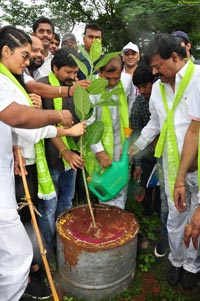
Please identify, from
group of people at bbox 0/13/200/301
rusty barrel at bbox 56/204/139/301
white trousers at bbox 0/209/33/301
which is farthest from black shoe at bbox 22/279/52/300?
white trousers at bbox 0/209/33/301

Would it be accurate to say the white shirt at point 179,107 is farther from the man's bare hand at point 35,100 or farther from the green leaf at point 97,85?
the man's bare hand at point 35,100

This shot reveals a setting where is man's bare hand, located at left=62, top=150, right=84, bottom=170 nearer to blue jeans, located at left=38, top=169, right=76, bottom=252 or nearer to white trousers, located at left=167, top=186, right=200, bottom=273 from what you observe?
blue jeans, located at left=38, top=169, right=76, bottom=252

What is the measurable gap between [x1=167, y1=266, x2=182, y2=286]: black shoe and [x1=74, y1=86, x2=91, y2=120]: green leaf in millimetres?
1474

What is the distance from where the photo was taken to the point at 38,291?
8.48 ft

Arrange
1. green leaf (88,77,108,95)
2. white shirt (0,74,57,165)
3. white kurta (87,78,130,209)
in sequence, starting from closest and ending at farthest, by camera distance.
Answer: white shirt (0,74,57,165) < green leaf (88,77,108,95) < white kurta (87,78,130,209)

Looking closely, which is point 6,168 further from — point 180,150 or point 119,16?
point 119,16

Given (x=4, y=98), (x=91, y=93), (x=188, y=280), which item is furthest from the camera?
(x=188, y=280)

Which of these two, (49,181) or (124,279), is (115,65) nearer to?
(49,181)

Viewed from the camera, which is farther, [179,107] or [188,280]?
[188,280]

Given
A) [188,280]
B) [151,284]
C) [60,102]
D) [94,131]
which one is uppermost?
[60,102]

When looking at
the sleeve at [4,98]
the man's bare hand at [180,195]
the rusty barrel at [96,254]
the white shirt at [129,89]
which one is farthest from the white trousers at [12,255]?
the white shirt at [129,89]

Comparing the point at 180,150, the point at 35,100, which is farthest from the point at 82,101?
the point at 180,150

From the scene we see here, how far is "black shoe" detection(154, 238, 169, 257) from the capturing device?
3.08 metres

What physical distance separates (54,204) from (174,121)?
3.84 ft
